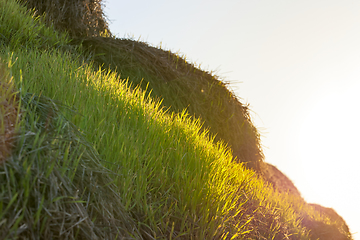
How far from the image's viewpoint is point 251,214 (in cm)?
249

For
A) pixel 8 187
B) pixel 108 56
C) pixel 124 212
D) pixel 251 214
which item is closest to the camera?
pixel 8 187

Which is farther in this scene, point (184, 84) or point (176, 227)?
point (184, 84)

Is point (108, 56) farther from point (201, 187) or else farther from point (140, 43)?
point (201, 187)

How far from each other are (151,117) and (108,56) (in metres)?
2.44

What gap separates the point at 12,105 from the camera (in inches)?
57.2

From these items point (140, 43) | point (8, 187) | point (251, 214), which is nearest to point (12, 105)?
point (8, 187)

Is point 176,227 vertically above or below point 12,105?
below

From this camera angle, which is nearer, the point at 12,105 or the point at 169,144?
the point at 12,105

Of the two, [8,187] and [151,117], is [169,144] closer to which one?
[151,117]

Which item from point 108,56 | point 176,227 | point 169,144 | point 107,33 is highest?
point 107,33

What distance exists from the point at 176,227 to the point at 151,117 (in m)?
1.10

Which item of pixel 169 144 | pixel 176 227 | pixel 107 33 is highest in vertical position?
pixel 107 33

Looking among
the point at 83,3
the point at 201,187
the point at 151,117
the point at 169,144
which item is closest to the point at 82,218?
the point at 201,187

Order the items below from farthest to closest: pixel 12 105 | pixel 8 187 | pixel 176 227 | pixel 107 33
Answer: pixel 107 33 → pixel 176 227 → pixel 12 105 → pixel 8 187
